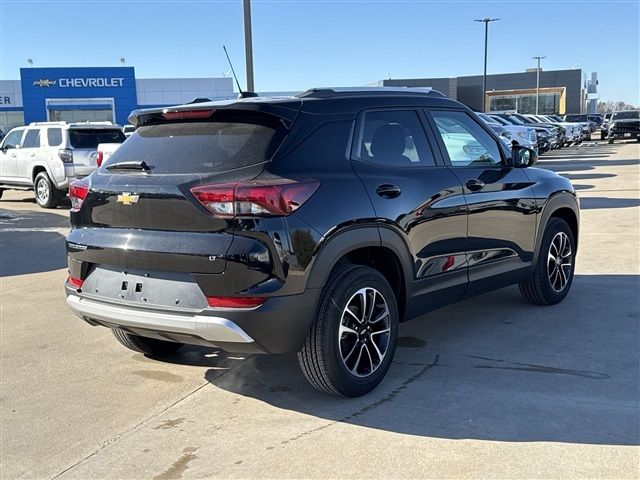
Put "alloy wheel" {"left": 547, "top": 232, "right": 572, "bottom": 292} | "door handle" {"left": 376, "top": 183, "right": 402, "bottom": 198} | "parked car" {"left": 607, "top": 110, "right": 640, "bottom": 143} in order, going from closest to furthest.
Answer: "door handle" {"left": 376, "top": 183, "right": 402, "bottom": 198} → "alloy wheel" {"left": 547, "top": 232, "right": 572, "bottom": 292} → "parked car" {"left": 607, "top": 110, "right": 640, "bottom": 143}

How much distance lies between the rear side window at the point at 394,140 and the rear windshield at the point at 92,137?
1109 centimetres

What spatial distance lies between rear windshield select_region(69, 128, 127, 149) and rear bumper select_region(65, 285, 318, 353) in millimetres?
11599

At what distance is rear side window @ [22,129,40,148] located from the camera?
14969mm

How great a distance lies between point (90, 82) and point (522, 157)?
58.4 m

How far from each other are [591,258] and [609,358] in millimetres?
3697

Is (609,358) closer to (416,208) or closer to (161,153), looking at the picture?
(416,208)

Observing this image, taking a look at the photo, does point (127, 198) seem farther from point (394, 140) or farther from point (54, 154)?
point (54, 154)

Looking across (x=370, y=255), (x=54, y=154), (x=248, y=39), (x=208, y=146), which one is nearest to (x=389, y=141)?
(x=370, y=255)

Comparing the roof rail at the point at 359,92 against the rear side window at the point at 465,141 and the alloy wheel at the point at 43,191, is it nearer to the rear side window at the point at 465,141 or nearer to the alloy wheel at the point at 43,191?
the rear side window at the point at 465,141

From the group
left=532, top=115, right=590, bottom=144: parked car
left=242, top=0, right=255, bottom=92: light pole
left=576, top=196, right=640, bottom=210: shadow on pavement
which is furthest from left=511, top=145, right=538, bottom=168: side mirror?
left=532, top=115, right=590, bottom=144: parked car

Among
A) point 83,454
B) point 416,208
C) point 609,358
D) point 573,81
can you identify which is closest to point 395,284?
point 416,208

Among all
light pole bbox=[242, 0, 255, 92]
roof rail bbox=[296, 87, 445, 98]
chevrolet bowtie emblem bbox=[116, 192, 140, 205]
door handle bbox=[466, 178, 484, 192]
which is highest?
light pole bbox=[242, 0, 255, 92]

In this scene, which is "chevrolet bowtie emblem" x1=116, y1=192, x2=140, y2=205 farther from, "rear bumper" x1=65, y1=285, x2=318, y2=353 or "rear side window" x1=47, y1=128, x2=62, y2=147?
"rear side window" x1=47, y1=128, x2=62, y2=147

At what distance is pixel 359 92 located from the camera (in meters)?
4.40
